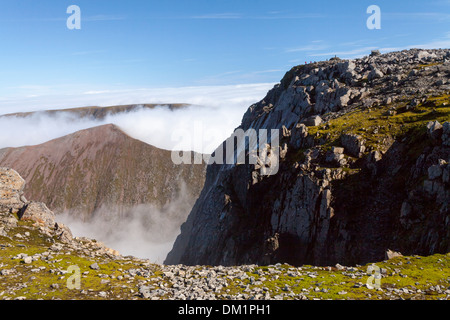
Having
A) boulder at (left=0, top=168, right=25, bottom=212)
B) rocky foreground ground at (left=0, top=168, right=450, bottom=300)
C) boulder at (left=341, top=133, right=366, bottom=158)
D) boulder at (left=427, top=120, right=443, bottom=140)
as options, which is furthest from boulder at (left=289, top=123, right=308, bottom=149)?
boulder at (left=0, top=168, right=25, bottom=212)

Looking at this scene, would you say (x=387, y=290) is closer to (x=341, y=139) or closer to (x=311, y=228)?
(x=311, y=228)

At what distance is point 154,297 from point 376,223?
40062mm

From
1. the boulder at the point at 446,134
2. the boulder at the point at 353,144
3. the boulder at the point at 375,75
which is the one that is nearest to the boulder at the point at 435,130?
the boulder at the point at 446,134

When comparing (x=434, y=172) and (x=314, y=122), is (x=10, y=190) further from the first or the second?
(x=314, y=122)

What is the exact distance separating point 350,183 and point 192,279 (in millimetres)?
39129

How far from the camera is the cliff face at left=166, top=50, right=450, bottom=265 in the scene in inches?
1763

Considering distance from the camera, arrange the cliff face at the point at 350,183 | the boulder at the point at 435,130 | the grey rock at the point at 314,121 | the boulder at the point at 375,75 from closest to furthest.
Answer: the cliff face at the point at 350,183
the boulder at the point at 435,130
the grey rock at the point at 314,121
the boulder at the point at 375,75

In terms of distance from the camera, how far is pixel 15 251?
29.9 m

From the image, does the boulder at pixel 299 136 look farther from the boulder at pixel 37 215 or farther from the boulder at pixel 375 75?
the boulder at pixel 37 215

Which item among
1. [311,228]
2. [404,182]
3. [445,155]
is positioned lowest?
[311,228]

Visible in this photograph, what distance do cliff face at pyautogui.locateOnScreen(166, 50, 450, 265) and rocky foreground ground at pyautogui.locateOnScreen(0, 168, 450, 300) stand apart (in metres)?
14.9

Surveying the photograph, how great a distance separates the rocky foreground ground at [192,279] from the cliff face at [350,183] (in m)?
14.9

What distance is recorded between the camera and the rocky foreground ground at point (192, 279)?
23.2m
